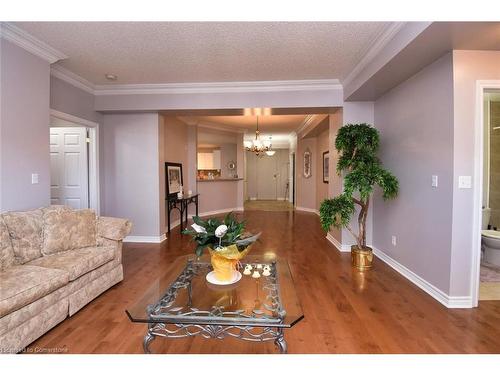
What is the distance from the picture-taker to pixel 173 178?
17.8ft

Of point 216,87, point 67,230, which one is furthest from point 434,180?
point 67,230


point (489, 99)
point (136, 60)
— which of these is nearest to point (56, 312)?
point (136, 60)

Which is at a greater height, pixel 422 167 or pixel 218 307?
pixel 422 167

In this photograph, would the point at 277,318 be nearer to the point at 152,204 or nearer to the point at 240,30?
the point at 240,30

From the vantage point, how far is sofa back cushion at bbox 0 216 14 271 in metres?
2.04

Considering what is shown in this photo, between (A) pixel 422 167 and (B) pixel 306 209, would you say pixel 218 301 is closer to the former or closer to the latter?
(A) pixel 422 167

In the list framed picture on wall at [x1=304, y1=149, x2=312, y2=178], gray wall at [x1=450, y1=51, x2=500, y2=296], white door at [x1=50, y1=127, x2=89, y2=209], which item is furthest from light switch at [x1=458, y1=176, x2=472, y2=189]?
framed picture on wall at [x1=304, y1=149, x2=312, y2=178]

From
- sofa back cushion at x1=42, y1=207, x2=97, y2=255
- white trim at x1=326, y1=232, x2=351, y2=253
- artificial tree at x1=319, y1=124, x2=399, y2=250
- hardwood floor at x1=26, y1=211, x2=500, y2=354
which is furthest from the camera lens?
white trim at x1=326, y1=232, x2=351, y2=253

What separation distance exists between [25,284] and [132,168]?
9.55 feet

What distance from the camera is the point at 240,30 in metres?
2.46

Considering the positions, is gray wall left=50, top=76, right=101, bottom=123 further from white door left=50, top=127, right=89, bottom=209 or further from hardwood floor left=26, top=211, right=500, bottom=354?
hardwood floor left=26, top=211, right=500, bottom=354

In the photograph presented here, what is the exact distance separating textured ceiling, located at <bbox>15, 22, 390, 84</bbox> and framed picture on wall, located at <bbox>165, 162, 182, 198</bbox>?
1.95 m

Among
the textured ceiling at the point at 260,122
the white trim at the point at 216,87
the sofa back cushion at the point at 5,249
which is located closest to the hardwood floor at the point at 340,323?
the sofa back cushion at the point at 5,249
